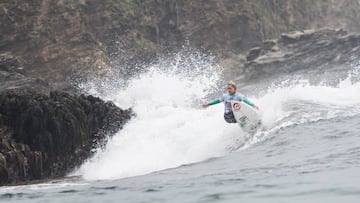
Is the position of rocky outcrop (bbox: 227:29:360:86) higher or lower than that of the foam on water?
higher

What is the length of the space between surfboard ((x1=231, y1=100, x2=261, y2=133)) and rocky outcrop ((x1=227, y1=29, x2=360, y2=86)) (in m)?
32.8

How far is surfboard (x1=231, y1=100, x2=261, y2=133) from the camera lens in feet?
53.7

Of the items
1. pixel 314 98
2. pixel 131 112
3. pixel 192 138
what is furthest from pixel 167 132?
pixel 314 98

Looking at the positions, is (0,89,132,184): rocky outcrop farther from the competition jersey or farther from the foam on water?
the competition jersey

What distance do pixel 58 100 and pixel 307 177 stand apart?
942cm

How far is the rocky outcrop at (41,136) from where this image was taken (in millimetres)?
13945

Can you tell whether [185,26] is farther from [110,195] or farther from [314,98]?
[110,195]

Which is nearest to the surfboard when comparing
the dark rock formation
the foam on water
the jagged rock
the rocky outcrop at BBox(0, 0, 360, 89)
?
→ the foam on water

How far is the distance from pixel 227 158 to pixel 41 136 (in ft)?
15.8

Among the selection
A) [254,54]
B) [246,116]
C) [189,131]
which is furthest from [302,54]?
[246,116]

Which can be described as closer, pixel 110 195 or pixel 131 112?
pixel 110 195

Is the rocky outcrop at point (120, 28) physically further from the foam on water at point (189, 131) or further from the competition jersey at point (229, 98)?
the competition jersey at point (229, 98)

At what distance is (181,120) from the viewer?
20.0 metres

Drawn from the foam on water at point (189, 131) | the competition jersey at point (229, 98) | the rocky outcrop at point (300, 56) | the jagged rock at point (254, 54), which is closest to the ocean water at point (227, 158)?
the foam on water at point (189, 131)
